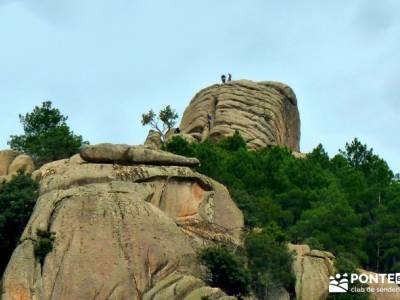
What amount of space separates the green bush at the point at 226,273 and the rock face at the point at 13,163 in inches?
518

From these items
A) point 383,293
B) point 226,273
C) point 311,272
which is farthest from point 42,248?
point 383,293

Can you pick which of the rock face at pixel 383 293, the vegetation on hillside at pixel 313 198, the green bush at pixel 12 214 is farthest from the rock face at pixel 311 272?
the green bush at pixel 12 214

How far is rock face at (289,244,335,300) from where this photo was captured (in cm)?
4709

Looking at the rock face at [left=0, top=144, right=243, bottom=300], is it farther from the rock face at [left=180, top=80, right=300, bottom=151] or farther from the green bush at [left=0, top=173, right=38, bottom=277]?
the rock face at [left=180, top=80, right=300, bottom=151]

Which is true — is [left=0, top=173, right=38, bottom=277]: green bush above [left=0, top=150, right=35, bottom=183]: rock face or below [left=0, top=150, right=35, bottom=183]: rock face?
below

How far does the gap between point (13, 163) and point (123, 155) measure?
27.3ft

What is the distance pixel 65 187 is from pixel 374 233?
56.5 feet

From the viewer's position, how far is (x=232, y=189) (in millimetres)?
56156

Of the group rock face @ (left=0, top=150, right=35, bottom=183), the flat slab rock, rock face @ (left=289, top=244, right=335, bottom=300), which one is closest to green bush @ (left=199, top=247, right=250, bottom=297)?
rock face @ (left=289, top=244, right=335, bottom=300)

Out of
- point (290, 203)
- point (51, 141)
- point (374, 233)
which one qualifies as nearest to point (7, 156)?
point (51, 141)

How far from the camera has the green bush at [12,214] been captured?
45.6 m

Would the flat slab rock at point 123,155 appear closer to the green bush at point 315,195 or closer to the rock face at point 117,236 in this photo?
the rock face at point 117,236

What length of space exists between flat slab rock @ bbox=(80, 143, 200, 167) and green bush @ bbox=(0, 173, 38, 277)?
10.7ft

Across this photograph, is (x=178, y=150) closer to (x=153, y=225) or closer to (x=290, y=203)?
(x=290, y=203)
